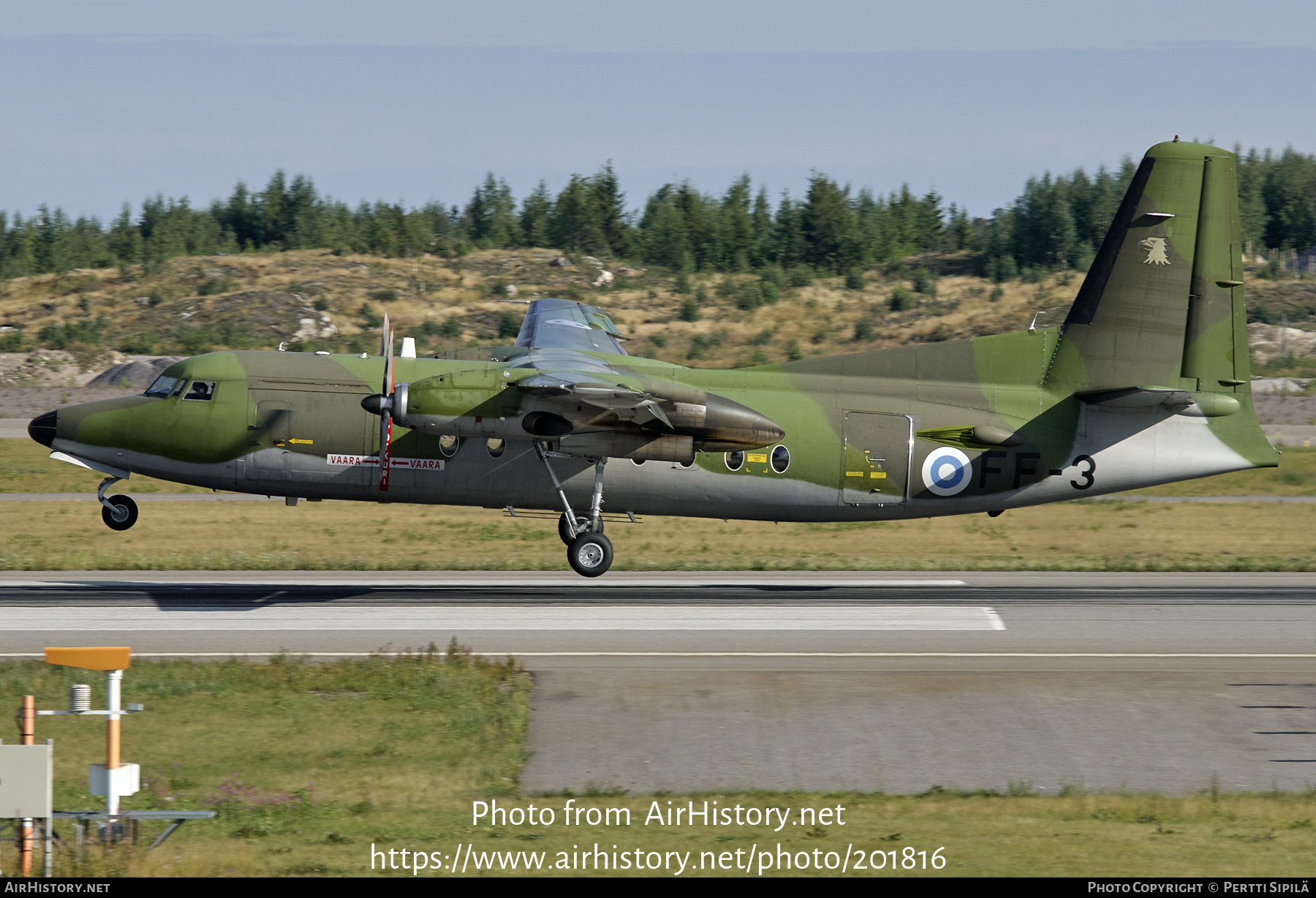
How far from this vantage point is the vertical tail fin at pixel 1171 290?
26641mm

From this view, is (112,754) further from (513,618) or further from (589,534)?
(589,534)

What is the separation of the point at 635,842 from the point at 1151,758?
7.16 m

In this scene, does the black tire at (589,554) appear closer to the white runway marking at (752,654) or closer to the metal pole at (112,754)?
the white runway marking at (752,654)

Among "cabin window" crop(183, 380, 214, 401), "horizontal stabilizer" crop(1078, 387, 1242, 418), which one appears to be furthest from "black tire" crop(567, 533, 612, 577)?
"horizontal stabilizer" crop(1078, 387, 1242, 418)

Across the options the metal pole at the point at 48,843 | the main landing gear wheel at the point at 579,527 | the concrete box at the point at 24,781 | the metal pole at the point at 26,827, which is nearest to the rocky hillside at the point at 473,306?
the main landing gear wheel at the point at 579,527

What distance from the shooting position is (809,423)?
85.9 ft

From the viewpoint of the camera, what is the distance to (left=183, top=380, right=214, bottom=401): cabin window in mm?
25375

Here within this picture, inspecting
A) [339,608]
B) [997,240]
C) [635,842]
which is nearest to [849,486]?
[339,608]

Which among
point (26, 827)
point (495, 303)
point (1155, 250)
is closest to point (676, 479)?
point (1155, 250)

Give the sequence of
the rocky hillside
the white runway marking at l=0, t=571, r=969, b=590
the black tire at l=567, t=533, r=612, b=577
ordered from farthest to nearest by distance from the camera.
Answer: the rocky hillside, the white runway marking at l=0, t=571, r=969, b=590, the black tire at l=567, t=533, r=612, b=577

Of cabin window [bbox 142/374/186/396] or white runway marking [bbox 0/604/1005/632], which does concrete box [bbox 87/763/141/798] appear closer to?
white runway marking [bbox 0/604/1005/632]

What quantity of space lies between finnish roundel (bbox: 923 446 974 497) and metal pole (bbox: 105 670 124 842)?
61.1ft

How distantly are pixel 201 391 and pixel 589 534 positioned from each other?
8.34 metres

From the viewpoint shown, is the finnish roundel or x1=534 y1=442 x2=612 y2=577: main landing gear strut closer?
x1=534 y1=442 x2=612 y2=577: main landing gear strut
